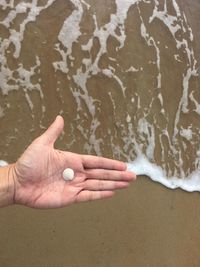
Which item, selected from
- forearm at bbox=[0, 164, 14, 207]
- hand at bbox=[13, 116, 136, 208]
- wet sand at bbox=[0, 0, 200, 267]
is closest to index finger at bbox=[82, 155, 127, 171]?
hand at bbox=[13, 116, 136, 208]

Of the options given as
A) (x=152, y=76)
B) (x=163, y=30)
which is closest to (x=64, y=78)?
(x=152, y=76)

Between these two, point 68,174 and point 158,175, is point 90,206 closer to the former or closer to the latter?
point 158,175

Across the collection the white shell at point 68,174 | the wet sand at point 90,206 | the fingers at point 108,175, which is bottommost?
the wet sand at point 90,206

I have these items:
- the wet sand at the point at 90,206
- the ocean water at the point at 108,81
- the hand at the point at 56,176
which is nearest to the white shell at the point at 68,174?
the hand at the point at 56,176

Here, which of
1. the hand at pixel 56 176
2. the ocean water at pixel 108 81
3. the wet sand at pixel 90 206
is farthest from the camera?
the ocean water at pixel 108 81

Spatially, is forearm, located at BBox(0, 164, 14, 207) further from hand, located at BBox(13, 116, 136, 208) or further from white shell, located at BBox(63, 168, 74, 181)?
white shell, located at BBox(63, 168, 74, 181)

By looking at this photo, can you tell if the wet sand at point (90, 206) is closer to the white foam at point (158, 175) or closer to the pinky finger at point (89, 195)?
the white foam at point (158, 175)

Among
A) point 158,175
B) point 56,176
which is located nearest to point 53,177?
point 56,176
